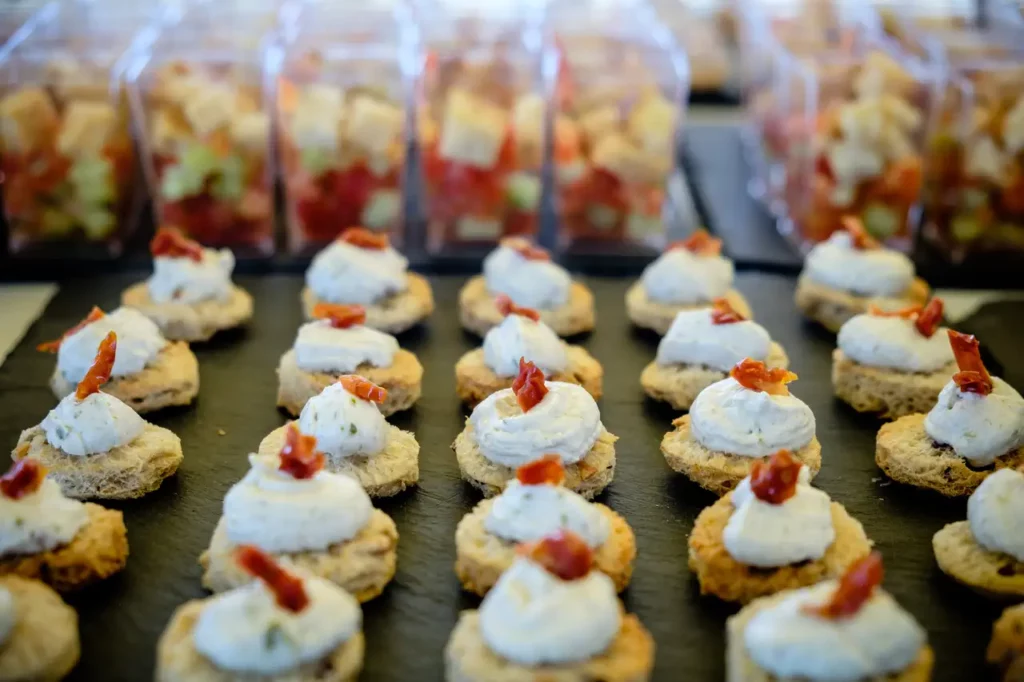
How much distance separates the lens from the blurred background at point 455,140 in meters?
4.91

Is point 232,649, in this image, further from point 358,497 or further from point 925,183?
point 925,183

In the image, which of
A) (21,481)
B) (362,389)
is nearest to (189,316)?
(362,389)

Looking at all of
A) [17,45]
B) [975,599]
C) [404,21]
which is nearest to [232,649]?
[975,599]

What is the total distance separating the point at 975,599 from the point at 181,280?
9.79ft

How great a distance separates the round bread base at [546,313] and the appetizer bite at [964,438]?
1.35 metres

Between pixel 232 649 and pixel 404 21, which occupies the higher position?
pixel 404 21

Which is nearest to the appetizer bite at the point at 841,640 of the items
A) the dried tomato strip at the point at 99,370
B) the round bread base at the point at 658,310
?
the round bread base at the point at 658,310

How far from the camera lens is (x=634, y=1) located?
5945 mm

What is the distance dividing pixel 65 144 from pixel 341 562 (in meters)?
2.72

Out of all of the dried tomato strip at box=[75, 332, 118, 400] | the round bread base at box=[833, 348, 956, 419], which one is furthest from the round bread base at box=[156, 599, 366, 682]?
the round bread base at box=[833, 348, 956, 419]

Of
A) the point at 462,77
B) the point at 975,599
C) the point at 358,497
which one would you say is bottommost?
the point at 975,599

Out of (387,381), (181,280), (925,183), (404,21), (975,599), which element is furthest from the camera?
(404,21)

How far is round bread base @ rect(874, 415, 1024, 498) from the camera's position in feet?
11.4

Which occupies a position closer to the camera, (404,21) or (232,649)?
(232,649)
